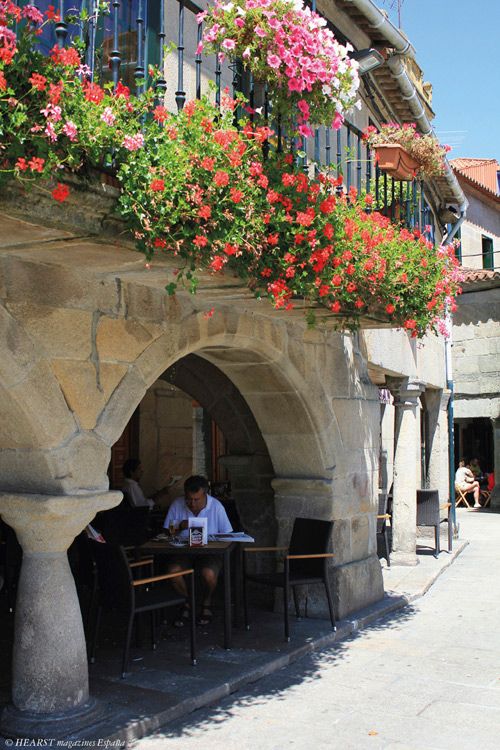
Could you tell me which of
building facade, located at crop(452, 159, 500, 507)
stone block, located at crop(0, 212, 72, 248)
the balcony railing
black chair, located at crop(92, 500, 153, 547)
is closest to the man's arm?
black chair, located at crop(92, 500, 153, 547)

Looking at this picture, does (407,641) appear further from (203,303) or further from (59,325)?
(59,325)

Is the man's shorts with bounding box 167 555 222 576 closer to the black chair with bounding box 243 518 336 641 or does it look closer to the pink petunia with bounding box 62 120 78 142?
the black chair with bounding box 243 518 336 641

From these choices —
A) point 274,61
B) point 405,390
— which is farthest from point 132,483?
point 274,61

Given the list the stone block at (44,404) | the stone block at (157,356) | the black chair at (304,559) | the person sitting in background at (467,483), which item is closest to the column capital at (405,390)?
the black chair at (304,559)

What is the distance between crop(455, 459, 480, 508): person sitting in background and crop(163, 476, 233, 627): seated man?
1359cm

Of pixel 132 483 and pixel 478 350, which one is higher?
pixel 478 350

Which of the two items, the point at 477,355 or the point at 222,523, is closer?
the point at 222,523

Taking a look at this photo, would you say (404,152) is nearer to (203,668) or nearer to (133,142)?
(133,142)

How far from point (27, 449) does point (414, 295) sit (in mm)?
3093

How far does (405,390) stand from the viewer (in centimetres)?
1046

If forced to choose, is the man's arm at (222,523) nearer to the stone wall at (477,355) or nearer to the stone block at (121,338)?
the stone block at (121,338)

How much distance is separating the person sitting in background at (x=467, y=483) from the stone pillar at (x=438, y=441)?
6.44 meters

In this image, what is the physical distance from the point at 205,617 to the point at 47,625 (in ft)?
8.53

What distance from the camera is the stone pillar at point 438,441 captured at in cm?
1293
